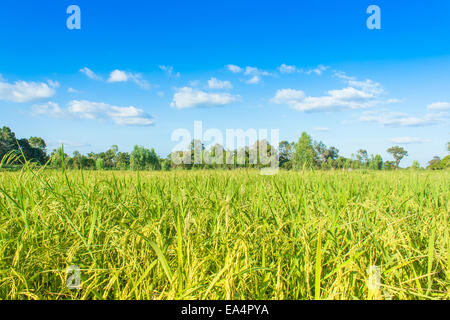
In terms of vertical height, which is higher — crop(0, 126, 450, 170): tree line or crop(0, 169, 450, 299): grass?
crop(0, 126, 450, 170): tree line

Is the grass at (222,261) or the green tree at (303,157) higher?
the green tree at (303,157)

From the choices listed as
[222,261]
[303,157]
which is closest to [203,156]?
[303,157]

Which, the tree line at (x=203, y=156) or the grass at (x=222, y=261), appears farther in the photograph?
the tree line at (x=203, y=156)

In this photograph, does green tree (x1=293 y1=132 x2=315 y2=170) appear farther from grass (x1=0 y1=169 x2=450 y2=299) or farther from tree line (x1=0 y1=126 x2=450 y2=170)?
grass (x1=0 y1=169 x2=450 y2=299)

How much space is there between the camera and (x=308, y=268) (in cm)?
123

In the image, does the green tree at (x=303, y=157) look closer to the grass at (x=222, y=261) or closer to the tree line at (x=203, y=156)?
the tree line at (x=203, y=156)

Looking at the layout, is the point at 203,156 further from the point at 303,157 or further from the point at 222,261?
the point at 222,261

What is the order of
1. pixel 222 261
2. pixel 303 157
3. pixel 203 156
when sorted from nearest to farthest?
pixel 222 261 → pixel 303 157 → pixel 203 156

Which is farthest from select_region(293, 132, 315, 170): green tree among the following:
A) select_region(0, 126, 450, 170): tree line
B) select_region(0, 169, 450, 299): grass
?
select_region(0, 169, 450, 299): grass

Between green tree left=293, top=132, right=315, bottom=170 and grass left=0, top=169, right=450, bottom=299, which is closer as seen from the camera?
grass left=0, top=169, right=450, bottom=299

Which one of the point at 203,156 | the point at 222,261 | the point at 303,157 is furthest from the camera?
the point at 203,156

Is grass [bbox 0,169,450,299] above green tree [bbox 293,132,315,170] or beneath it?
beneath

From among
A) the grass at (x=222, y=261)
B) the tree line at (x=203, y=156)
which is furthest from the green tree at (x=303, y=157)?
the grass at (x=222, y=261)
